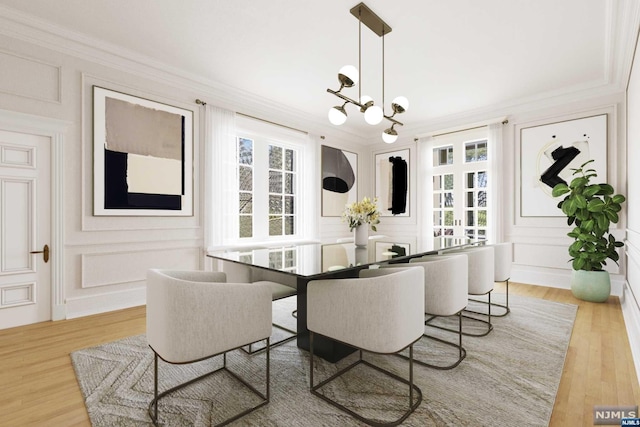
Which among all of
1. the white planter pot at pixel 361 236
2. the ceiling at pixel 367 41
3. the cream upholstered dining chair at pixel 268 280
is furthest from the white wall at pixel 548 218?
the cream upholstered dining chair at pixel 268 280

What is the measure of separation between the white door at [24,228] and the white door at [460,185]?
534 cm

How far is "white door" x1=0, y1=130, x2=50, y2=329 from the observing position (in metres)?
2.83

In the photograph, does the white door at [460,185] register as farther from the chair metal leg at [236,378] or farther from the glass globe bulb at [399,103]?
the chair metal leg at [236,378]

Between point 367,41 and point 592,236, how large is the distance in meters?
3.58

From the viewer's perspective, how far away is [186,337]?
1.42 metres

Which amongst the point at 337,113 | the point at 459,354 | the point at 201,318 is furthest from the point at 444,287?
the point at 337,113

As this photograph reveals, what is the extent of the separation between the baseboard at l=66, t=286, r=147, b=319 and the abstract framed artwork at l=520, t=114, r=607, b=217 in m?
5.58

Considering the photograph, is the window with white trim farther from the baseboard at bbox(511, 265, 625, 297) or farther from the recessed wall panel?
the baseboard at bbox(511, 265, 625, 297)

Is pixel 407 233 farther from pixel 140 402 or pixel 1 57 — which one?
pixel 1 57

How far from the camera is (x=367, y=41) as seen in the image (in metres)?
3.12

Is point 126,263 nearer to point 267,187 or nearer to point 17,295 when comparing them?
point 17,295

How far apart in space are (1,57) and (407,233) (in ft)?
20.0

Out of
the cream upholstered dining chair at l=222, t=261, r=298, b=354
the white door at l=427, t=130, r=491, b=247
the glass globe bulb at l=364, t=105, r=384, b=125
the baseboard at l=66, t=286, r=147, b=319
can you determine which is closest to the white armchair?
the cream upholstered dining chair at l=222, t=261, r=298, b=354

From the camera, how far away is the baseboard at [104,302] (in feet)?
10.3
